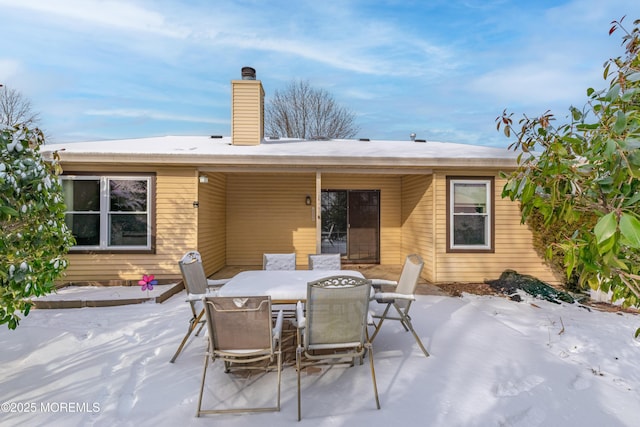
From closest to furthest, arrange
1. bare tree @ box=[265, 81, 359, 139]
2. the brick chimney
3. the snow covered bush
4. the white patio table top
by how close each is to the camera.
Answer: the snow covered bush, the white patio table top, the brick chimney, bare tree @ box=[265, 81, 359, 139]

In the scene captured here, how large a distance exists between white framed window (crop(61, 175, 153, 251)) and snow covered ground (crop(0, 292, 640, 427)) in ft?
6.46

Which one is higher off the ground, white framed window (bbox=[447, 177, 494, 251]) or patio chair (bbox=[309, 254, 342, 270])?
white framed window (bbox=[447, 177, 494, 251])

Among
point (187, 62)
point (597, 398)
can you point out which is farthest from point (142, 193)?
point (187, 62)

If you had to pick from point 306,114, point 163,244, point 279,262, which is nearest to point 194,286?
point 279,262

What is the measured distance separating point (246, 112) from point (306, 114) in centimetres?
1333

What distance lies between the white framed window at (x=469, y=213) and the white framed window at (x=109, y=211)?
227 inches

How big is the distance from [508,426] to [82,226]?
6926 mm

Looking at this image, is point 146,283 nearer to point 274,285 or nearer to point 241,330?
point 274,285

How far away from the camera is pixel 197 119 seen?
19156mm

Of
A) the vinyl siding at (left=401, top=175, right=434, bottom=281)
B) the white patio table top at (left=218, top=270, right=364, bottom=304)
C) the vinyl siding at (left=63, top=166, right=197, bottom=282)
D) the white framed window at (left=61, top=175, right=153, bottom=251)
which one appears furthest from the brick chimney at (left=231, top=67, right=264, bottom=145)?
the white patio table top at (left=218, top=270, right=364, bottom=304)

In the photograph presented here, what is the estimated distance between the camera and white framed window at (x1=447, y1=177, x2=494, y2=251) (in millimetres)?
6449

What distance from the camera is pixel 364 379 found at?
2900mm

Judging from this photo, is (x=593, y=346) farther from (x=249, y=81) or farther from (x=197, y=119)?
(x=197, y=119)

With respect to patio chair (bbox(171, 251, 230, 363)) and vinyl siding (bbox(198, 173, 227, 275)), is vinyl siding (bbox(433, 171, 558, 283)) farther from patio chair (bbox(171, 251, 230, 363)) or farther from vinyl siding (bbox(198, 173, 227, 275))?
vinyl siding (bbox(198, 173, 227, 275))
